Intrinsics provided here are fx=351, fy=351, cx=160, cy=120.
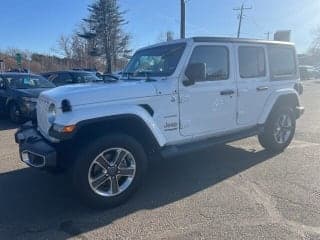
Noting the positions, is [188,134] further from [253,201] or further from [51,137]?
[51,137]

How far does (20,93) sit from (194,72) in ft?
23.5

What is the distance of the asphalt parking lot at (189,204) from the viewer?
12.0ft

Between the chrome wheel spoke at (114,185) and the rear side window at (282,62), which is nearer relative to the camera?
the chrome wheel spoke at (114,185)

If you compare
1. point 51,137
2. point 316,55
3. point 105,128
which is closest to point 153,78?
point 105,128

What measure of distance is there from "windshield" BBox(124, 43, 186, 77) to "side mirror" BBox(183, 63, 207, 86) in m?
0.22

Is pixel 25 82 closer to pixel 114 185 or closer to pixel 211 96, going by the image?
pixel 211 96

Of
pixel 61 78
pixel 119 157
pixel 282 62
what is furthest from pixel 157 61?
pixel 61 78

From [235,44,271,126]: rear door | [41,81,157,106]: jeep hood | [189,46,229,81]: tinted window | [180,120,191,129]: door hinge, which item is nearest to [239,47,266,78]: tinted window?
[235,44,271,126]: rear door

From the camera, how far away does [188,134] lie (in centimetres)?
505

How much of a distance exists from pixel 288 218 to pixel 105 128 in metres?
2.36

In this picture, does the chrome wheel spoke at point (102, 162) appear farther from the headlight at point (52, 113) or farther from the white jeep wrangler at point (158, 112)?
the headlight at point (52, 113)

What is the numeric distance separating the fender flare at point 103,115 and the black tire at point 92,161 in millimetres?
257

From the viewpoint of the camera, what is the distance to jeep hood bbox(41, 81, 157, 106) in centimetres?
404

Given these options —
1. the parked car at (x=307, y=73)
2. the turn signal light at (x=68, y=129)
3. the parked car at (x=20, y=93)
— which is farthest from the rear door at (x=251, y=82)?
the parked car at (x=307, y=73)
